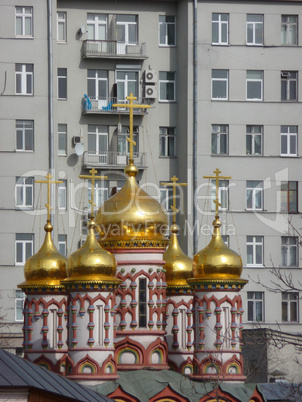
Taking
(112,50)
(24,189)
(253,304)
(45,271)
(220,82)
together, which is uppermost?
(112,50)

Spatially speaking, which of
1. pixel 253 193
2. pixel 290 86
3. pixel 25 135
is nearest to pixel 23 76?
pixel 25 135

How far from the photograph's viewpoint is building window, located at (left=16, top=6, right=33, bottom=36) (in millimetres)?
51562

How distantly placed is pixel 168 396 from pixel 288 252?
1637cm

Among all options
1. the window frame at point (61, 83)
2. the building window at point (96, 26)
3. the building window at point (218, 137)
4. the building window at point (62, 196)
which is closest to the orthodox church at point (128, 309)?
the building window at point (62, 196)

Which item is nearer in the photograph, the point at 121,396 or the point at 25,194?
the point at 121,396

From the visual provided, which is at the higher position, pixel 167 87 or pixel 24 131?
pixel 167 87

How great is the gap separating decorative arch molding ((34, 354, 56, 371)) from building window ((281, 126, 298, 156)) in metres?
15.6

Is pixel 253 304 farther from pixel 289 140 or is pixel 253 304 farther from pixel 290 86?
pixel 290 86

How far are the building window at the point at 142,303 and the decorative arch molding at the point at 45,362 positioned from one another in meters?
3.09

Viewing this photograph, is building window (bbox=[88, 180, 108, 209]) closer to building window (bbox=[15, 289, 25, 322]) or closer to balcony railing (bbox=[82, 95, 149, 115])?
balcony railing (bbox=[82, 95, 149, 115])

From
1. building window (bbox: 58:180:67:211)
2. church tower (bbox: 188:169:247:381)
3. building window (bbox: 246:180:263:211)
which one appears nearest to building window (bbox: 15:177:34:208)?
building window (bbox: 58:180:67:211)

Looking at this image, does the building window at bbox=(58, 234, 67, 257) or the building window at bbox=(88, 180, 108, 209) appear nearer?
the building window at bbox=(58, 234, 67, 257)

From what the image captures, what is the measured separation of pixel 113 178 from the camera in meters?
52.3

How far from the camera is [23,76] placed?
51.6 meters
